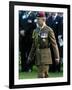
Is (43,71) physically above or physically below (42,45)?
below

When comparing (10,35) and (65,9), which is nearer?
(10,35)

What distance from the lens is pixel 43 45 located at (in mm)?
1876

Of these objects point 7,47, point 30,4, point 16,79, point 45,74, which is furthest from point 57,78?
point 30,4

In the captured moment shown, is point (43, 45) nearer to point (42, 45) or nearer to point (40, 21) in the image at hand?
point (42, 45)

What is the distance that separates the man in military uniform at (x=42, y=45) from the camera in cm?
186

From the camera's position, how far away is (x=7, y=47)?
1802 mm

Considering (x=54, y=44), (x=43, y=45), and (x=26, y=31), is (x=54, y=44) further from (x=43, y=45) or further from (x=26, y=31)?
(x=26, y=31)

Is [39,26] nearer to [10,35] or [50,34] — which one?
[50,34]

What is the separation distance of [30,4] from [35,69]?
1.45ft

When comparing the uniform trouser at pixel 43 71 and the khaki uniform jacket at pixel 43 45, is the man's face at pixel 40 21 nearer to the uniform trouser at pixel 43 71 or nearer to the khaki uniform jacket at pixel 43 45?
the khaki uniform jacket at pixel 43 45

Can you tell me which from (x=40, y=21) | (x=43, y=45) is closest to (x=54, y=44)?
(x=43, y=45)

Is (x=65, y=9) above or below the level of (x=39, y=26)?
above

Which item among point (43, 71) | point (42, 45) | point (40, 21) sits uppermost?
point (40, 21)

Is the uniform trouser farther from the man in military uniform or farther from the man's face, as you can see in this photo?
the man's face
